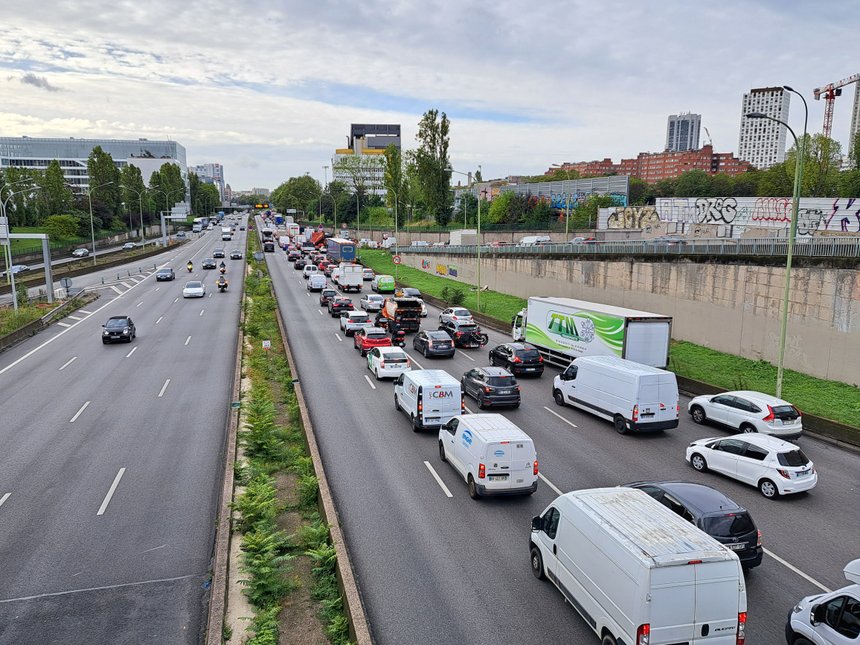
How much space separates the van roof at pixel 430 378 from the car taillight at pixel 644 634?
461 inches

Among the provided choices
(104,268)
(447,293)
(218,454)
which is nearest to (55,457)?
(218,454)

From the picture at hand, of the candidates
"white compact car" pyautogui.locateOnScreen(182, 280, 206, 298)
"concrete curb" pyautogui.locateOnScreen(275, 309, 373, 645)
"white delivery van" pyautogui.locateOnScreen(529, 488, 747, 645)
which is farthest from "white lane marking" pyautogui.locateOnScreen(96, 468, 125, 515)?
"white compact car" pyautogui.locateOnScreen(182, 280, 206, 298)

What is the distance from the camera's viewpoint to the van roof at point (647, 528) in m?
8.12

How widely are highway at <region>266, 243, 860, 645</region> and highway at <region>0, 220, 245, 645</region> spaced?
3323 mm

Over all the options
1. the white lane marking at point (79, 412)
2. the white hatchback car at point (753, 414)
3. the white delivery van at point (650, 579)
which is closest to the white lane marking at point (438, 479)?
the white delivery van at point (650, 579)

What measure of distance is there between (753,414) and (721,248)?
45.2 feet

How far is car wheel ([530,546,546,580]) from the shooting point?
35.8 feet

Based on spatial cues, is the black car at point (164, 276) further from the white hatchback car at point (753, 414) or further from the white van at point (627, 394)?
the white hatchback car at point (753, 414)

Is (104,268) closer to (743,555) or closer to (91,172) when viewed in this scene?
(91,172)

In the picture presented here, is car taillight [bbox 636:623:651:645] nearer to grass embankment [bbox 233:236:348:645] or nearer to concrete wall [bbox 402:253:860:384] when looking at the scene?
grass embankment [bbox 233:236:348:645]

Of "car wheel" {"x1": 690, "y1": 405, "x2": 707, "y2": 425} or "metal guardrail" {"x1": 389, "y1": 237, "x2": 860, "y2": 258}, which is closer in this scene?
"car wheel" {"x1": 690, "y1": 405, "x2": 707, "y2": 425}

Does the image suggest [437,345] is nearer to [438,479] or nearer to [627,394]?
[627,394]

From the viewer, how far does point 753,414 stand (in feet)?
63.2

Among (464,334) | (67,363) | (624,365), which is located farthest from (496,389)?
(67,363)
